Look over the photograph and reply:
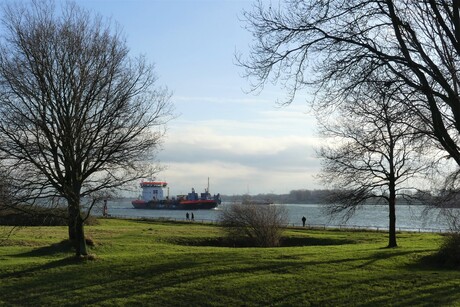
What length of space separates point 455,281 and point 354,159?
496 inches

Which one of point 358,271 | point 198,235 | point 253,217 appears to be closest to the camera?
point 358,271

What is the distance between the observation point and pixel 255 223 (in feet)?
103

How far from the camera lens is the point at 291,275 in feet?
45.0

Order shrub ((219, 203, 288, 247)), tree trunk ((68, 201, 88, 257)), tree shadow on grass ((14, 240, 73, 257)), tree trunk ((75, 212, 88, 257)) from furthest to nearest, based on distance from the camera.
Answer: shrub ((219, 203, 288, 247)), tree shadow on grass ((14, 240, 73, 257)), tree trunk ((75, 212, 88, 257)), tree trunk ((68, 201, 88, 257))

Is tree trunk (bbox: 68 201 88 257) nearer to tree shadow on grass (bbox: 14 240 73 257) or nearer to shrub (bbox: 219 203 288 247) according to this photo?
tree shadow on grass (bbox: 14 240 73 257)

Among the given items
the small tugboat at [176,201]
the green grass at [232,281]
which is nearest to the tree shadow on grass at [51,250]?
the green grass at [232,281]

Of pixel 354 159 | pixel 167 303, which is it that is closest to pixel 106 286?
pixel 167 303

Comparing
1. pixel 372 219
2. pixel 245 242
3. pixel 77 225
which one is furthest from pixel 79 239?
pixel 372 219

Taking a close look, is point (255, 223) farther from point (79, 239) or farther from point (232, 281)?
point (232, 281)

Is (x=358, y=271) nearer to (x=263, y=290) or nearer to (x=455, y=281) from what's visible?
(x=455, y=281)

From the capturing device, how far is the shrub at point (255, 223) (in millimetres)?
31031

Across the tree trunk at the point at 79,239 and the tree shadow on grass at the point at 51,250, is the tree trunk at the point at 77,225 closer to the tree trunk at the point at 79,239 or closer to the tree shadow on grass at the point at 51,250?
the tree trunk at the point at 79,239

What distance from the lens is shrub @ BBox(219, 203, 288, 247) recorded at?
31.0 m

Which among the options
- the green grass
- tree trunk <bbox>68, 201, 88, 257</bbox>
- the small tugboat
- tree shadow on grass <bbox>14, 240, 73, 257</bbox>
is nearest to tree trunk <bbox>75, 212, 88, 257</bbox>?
tree trunk <bbox>68, 201, 88, 257</bbox>
